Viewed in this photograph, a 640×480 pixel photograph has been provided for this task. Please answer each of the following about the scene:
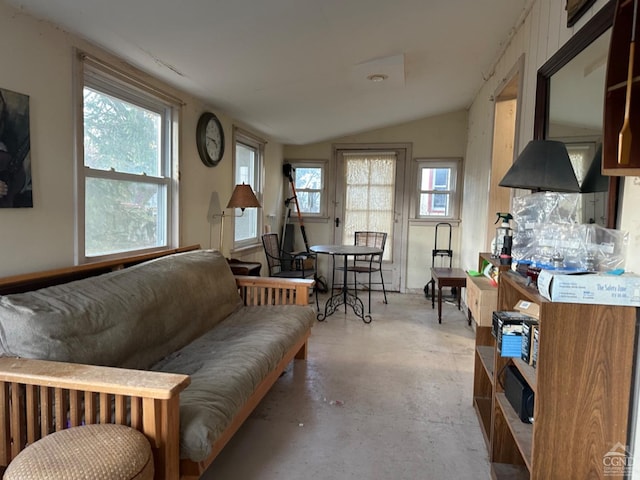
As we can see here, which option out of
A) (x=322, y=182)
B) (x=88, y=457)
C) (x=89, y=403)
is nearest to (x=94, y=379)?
(x=89, y=403)

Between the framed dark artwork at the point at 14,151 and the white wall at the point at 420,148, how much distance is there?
13.6ft

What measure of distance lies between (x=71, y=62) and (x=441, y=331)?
141 inches

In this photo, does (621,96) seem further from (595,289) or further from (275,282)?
(275,282)

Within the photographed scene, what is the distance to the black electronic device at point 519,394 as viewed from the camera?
1538 millimetres

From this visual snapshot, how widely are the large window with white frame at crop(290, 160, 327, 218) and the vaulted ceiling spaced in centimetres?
156

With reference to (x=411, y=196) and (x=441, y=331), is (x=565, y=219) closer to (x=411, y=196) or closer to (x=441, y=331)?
(x=441, y=331)

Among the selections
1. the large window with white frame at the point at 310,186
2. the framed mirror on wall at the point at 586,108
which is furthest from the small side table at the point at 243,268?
the framed mirror on wall at the point at 586,108

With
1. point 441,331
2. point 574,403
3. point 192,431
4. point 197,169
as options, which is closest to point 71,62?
point 197,169

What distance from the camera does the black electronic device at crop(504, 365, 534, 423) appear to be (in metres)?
1.54

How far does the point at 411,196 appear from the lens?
17.9 ft

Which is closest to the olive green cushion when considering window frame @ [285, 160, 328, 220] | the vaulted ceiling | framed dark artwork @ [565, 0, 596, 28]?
the vaulted ceiling

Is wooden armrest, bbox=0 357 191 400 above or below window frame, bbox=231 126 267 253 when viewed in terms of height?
below

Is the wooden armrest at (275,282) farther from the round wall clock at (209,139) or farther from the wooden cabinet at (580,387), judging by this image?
the wooden cabinet at (580,387)

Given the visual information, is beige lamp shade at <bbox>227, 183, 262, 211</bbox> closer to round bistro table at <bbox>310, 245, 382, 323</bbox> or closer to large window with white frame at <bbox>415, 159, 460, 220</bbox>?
round bistro table at <bbox>310, 245, 382, 323</bbox>
